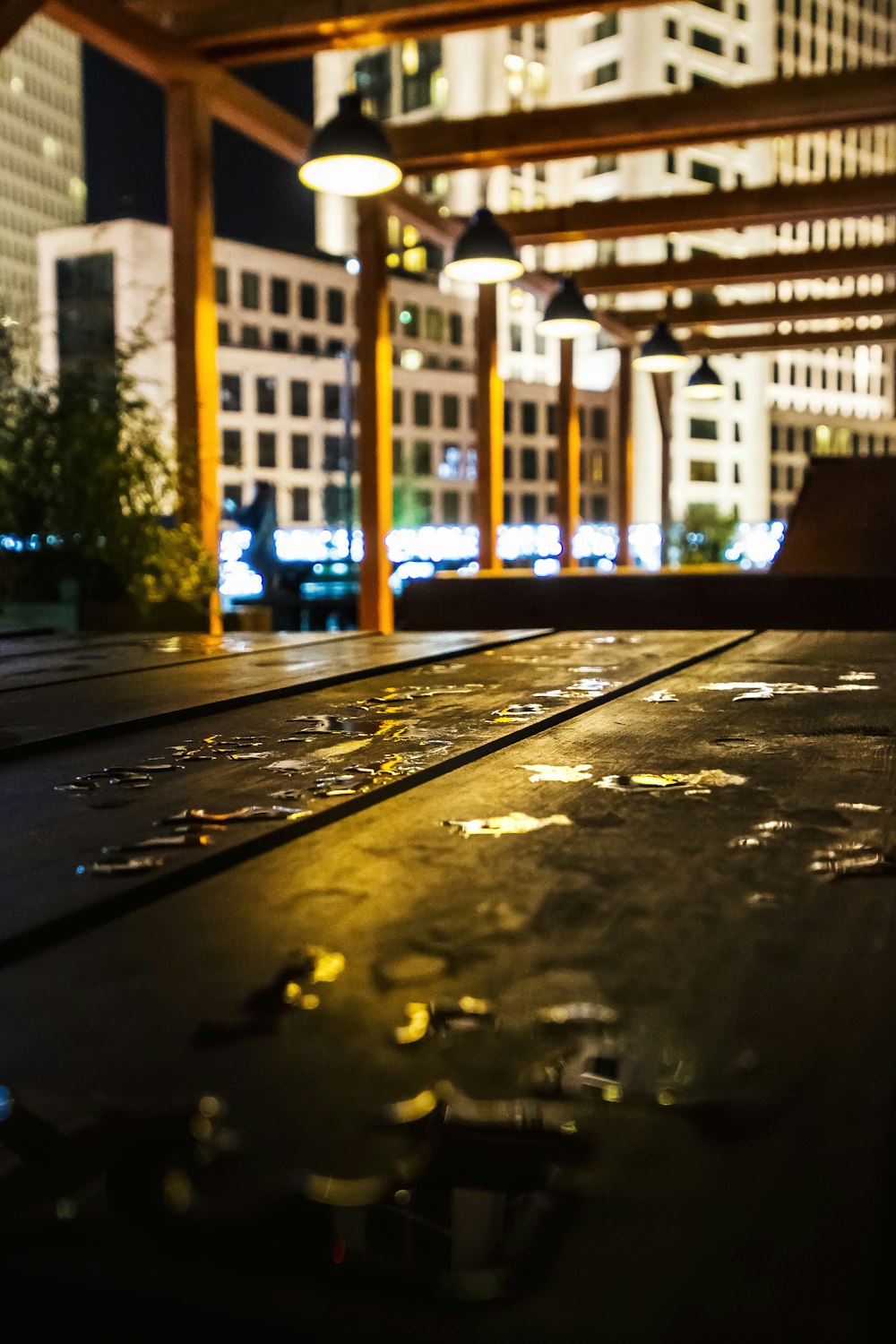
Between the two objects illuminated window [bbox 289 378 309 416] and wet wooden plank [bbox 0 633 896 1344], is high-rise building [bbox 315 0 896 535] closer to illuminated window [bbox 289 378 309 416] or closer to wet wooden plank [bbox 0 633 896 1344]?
illuminated window [bbox 289 378 309 416]

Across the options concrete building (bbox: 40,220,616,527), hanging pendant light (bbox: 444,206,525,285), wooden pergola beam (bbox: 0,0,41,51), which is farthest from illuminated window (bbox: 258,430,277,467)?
wooden pergola beam (bbox: 0,0,41,51)

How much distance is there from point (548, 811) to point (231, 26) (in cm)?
721

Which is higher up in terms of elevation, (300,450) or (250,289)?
(250,289)

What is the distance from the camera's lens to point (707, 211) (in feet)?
35.8

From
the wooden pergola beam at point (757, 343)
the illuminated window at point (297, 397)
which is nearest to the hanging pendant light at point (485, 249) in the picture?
the wooden pergola beam at point (757, 343)

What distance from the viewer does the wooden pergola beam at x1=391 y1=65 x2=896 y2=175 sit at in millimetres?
8102

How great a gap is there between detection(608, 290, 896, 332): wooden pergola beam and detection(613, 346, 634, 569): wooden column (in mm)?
1546

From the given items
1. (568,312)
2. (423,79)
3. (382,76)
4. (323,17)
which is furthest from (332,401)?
(323,17)

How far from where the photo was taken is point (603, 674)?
1966 millimetres

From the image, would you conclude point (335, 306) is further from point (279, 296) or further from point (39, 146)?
point (39, 146)

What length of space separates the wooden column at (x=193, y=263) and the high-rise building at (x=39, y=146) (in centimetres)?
9592

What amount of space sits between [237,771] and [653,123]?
28.4 feet

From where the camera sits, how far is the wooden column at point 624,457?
17.6 meters

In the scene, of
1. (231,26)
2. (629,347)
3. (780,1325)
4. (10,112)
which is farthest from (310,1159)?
(10,112)
